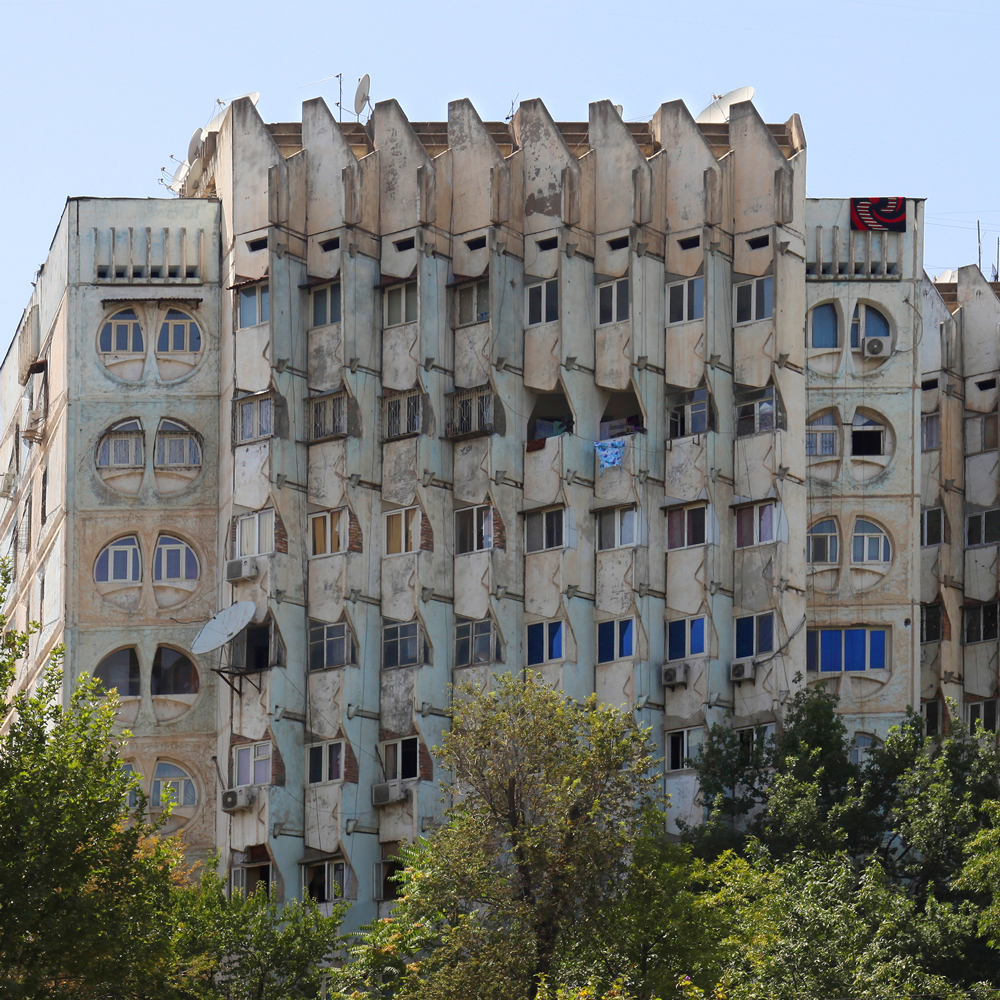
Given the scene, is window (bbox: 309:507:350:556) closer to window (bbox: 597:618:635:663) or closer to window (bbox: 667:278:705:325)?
window (bbox: 597:618:635:663)

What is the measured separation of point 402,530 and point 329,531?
6.80 feet

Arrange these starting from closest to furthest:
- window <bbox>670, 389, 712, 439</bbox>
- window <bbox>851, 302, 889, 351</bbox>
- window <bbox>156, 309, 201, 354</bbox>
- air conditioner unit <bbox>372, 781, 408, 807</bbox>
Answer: air conditioner unit <bbox>372, 781, 408, 807</bbox> → window <bbox>670, 389, 712, 439</bbox> → window <bbox>156, 309, 201, 354</bbox> → window <bbox>851, 302, 889, 351</bbox>

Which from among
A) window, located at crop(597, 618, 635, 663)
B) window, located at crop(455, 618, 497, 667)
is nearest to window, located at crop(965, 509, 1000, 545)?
window, located at crop(597, 618, 635, 663)

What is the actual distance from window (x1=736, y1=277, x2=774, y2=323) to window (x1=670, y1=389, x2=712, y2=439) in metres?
2.69

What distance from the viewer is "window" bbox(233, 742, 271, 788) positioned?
2982 inches

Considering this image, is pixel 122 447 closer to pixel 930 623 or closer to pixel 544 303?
pixel 544 303

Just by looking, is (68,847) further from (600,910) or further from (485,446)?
(485,446)

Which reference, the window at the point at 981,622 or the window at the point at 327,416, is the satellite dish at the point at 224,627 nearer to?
the window at the point at 327,416

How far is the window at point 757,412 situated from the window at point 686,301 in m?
2.64

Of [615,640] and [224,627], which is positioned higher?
[224,627]

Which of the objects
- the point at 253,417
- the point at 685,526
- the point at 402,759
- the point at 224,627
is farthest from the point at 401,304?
the point at 402,759

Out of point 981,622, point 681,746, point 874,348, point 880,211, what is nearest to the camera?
point 681,746

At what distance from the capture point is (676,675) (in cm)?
7569

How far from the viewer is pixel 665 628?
76.8 m
